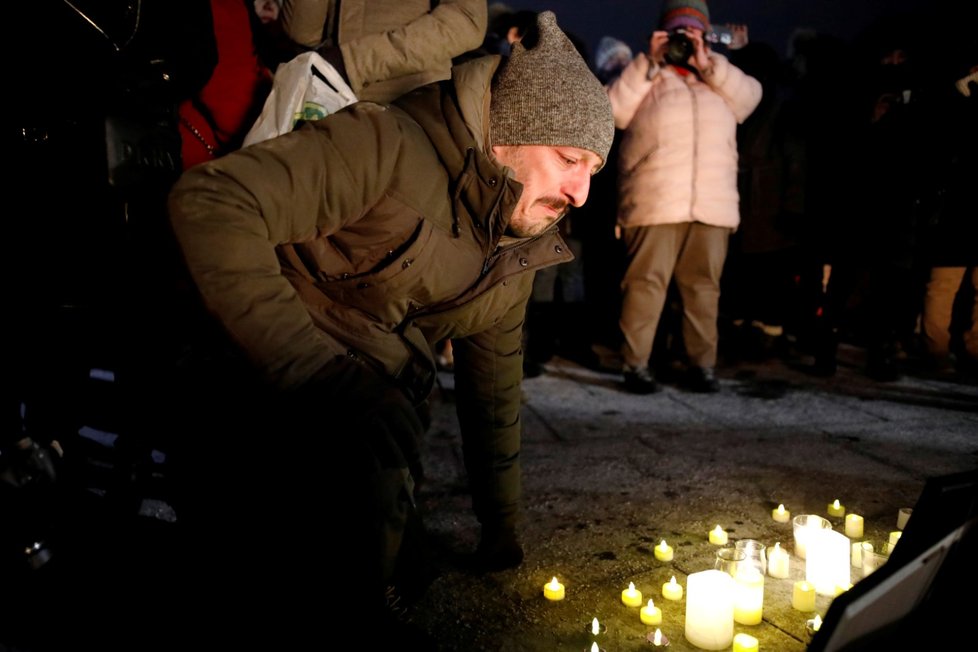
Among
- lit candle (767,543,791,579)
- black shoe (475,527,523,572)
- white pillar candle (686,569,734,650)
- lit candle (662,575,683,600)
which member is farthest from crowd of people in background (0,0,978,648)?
lit candle (767,543,791,579)

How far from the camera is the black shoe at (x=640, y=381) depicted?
17.4 ft

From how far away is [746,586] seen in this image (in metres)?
2.21

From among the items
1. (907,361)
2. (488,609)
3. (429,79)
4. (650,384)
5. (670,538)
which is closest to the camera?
(488,609)

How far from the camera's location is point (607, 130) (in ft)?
6.84

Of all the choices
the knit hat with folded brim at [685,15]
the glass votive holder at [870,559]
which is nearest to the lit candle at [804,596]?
the glass votive holder at [870,559]

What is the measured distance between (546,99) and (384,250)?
0.63 m

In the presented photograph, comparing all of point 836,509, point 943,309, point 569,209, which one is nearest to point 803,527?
point 836,509

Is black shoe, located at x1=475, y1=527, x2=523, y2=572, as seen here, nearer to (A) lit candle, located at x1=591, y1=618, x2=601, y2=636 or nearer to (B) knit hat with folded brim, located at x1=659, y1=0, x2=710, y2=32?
(A) lit candle, located at x1=591, y1=618, x2=601, y2=636

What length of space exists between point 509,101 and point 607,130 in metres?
0.32

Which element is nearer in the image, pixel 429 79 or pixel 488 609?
pixel 488 609

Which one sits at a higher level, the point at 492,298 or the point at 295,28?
the point at 295,28

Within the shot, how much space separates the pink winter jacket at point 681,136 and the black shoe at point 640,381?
1130 mm

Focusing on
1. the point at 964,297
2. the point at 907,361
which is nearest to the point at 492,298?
the point at 907,361

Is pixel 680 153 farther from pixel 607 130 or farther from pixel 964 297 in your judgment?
pixel 964 297
